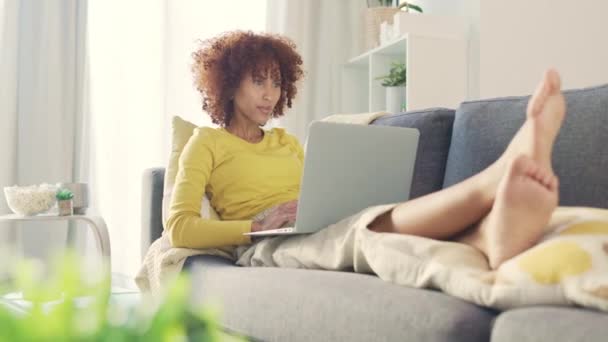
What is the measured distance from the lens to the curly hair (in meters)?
2.14

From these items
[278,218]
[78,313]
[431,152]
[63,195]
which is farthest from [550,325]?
[63,195]

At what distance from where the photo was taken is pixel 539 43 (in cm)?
269

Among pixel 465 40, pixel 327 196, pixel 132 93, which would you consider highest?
pixel 465 40

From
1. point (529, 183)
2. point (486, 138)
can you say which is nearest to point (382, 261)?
point (529, 183)

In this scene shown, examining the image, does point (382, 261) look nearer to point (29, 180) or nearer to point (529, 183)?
point (529, 183)

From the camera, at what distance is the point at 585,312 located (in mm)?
861

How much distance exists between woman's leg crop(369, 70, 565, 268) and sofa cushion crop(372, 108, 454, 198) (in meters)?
0.56

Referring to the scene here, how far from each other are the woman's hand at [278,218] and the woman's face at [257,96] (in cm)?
41

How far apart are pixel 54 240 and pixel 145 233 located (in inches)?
53.7

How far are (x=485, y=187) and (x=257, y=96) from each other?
105 cm

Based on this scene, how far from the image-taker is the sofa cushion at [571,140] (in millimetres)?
1418

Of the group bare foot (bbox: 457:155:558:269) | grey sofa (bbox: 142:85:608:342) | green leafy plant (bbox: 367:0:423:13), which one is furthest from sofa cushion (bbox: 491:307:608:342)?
green leafy plant (bbox: 367:0:423:13)

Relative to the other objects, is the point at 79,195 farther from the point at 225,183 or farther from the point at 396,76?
the point at 396,76

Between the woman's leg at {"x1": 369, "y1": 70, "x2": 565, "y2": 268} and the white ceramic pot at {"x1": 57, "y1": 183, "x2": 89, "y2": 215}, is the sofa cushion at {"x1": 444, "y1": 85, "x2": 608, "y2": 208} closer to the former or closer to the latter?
the woman's leg at {"x1": 369, "y1": 70, "x2": 565, "y2": 268}
